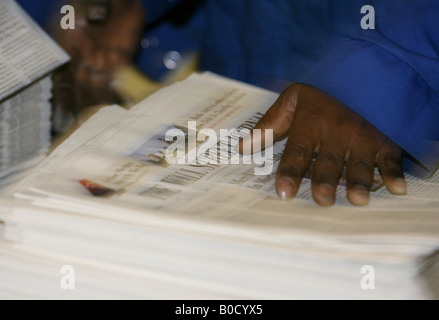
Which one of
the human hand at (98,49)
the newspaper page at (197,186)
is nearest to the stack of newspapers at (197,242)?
the newspaper page at (197,186)

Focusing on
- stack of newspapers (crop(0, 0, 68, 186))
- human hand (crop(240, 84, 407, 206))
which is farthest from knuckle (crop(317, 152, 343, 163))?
stack of newspapers (crop(0, 0, 68, 186))

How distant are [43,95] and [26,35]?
0.19ft

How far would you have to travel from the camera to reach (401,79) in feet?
1.53

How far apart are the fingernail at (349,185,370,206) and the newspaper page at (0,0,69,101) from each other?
29cm

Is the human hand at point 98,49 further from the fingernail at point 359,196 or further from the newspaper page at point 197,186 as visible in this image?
the fingernail at point 359,196

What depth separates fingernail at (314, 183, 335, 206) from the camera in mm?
379

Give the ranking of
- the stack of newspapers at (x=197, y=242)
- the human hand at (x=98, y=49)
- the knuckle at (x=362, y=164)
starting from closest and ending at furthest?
the stack of newspapers at (x=197, y=242), the knuckle at (x=362, y=164), the human hand at (x=98, y=49)

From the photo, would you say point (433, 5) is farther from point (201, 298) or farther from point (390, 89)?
point (201, 298)

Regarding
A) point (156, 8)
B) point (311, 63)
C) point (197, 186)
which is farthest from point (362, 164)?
point (156, 8)

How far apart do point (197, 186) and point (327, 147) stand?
0.12 metres

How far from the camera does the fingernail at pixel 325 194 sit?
0.38 metres

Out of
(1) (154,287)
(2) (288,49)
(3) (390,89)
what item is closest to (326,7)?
(2) (288,49)

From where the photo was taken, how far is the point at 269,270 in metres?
0.32

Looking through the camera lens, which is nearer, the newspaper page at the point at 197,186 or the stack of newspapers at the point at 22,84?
the newspaper page at the point at 197,186
